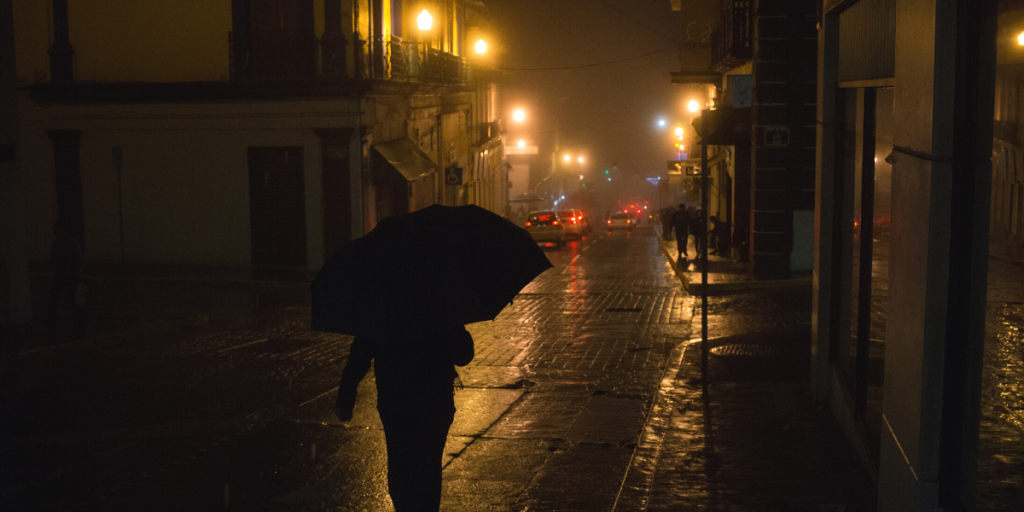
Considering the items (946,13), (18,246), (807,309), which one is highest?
(946,13)

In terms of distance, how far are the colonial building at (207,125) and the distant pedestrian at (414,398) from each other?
17.6 m

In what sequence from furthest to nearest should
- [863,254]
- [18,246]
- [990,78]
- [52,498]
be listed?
[18,246]
[863,254]
[52,498]
[990,78]

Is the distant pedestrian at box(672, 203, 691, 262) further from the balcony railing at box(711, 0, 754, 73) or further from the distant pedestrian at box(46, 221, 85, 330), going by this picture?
the distant pedestrian at box(46, 221, 85, 330)

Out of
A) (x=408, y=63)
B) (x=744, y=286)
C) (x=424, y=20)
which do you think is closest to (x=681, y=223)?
(x=744, y=286)

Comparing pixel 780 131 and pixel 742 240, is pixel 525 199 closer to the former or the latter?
pixel 742 240

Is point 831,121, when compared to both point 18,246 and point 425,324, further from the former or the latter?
point 18,246

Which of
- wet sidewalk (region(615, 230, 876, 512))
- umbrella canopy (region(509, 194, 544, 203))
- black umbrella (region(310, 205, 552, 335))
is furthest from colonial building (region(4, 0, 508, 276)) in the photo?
umbrella canopy (region(509, 194, 544, 203))

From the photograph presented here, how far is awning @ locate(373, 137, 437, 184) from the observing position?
76.2 ft

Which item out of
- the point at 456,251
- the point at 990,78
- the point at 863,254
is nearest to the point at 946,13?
the point at 990,78

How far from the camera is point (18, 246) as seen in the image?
13641 millimetres

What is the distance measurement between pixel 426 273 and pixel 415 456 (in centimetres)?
101

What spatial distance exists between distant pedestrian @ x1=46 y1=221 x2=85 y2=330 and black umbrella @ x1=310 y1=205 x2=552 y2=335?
10.0 m

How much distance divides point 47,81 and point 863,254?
22202mm

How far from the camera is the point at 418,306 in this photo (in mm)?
4777
